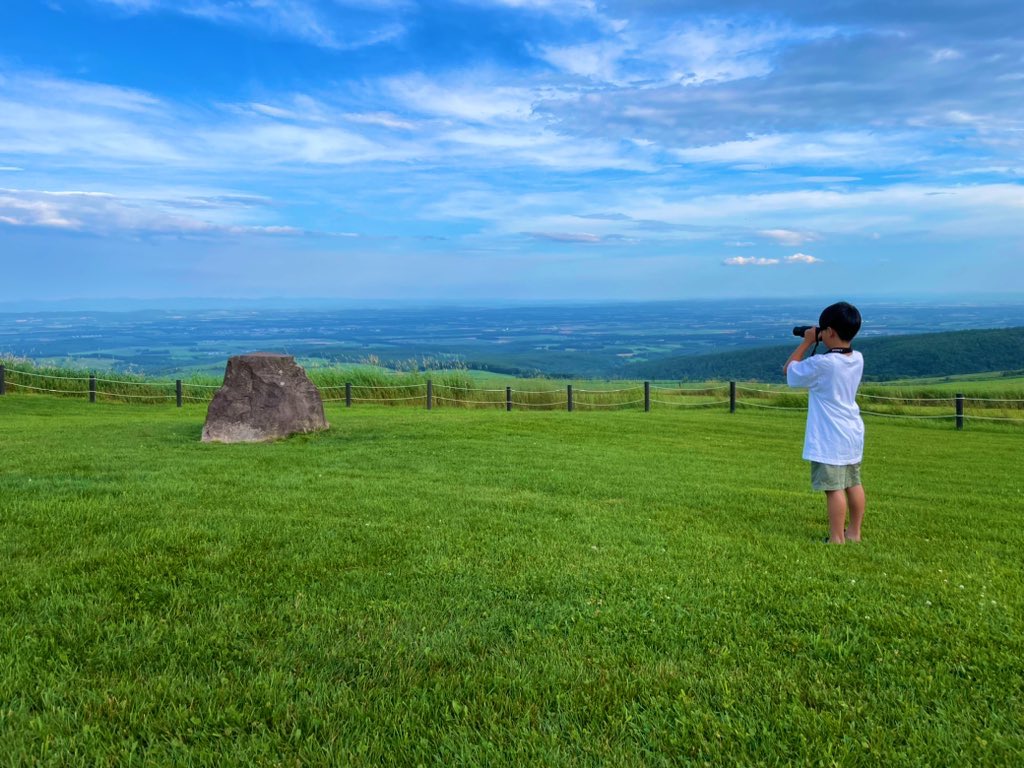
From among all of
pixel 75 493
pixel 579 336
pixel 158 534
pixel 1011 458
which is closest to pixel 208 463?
pixel 75 493

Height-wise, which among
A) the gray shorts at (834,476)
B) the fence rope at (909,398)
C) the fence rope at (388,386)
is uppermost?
the gray shorts at (834,476)

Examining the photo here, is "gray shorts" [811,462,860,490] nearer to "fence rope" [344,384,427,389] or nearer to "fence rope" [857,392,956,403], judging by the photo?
"fence rope" [857,392,956,403]

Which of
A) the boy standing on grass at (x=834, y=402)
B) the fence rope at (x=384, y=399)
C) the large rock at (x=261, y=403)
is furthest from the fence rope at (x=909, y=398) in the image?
the boy standing on grass at (x=834, y=402)

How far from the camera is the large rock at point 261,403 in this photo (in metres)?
12.6

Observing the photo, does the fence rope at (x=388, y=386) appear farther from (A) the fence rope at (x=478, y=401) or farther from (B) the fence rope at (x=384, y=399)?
(A) the fence rope at (x=478, y=401)

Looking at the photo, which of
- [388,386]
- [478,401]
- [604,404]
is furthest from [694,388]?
[388,386]

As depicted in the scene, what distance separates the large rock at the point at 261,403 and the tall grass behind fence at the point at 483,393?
10651 millimetres

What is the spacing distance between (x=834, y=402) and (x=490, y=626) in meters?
3.61

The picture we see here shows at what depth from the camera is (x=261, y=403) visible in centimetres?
1291

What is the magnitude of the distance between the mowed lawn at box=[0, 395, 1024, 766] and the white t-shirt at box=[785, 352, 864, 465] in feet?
2.64

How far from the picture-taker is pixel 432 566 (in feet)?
17.0

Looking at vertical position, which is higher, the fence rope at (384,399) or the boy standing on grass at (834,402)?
the boy standing on grass at (834,402)

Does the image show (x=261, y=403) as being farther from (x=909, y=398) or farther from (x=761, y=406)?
(x=909, y=398)

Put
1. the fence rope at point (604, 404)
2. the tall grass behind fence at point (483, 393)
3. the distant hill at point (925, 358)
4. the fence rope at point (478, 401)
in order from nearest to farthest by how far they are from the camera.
→ the tall grass behind fence at point (483, 393) → the fence rope at point (478, 401) → the fence rope at point (604, 404) → the distant hill at point (925, 358)
